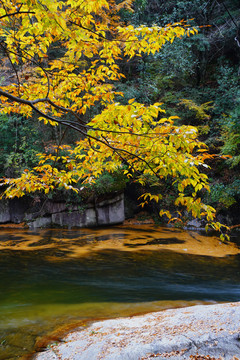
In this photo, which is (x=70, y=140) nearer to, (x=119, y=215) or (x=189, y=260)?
(x=119, y=215)

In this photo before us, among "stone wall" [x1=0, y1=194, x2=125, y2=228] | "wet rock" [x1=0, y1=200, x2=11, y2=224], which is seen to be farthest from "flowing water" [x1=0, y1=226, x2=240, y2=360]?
"wet rock" [x1=0, y1=200, x2=11, y2=224]

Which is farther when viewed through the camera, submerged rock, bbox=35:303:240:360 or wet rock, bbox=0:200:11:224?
wet rock, bbox=0:200:11:224

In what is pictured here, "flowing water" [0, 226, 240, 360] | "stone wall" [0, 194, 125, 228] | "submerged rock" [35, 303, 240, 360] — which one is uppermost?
"stone wall" [0, 194, 125, 228]

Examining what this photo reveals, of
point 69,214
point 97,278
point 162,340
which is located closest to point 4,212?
point 69,214

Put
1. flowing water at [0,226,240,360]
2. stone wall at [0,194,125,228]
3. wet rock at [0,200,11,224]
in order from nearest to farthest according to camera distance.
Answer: flowing water at [0,226,240,360], stone wall at [0,194,125,228], wet rock at [0,200,11,224]

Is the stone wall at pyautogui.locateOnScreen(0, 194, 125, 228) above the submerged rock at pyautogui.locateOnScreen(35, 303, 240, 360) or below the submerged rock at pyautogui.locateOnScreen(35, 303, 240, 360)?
above

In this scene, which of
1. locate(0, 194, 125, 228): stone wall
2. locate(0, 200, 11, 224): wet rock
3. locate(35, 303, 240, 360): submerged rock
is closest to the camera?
locate(35, 303, 240, 360): submerged rock

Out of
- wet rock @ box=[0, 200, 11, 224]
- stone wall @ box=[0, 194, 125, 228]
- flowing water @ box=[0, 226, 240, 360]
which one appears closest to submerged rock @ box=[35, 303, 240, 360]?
flowing water @ box=[0, 226, 240, 360]

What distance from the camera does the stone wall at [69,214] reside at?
34.6 feet

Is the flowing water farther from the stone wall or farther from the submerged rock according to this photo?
the stone wall

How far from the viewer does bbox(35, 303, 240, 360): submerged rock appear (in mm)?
2055

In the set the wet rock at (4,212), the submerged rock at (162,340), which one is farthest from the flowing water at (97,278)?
the wet rock at (4,212)

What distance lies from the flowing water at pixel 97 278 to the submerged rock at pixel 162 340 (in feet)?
1.65

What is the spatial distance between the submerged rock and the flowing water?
0.50m
